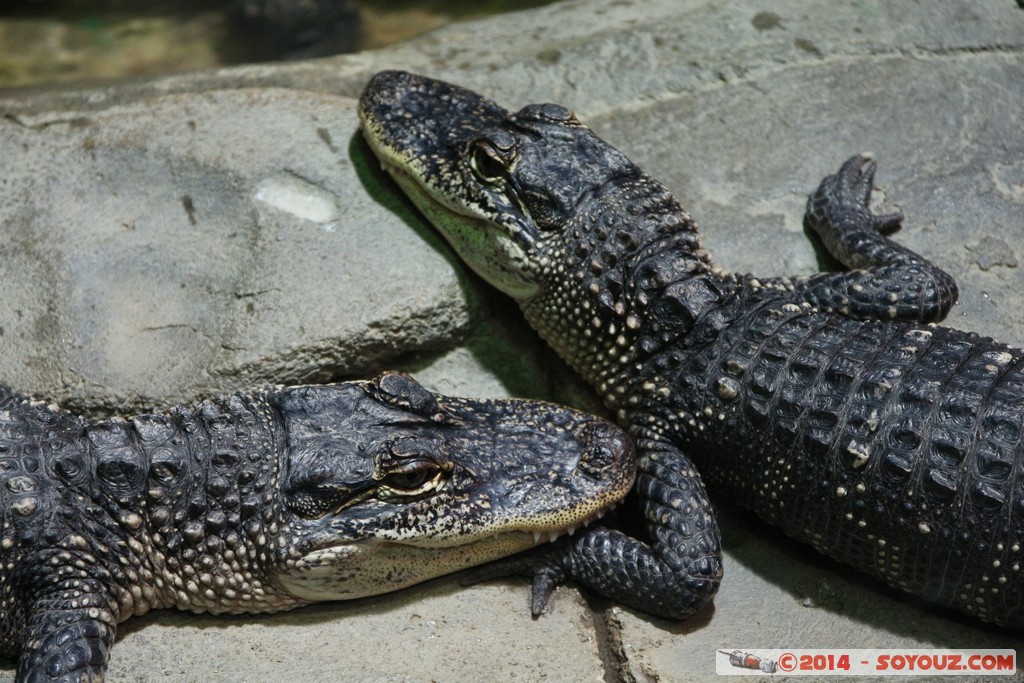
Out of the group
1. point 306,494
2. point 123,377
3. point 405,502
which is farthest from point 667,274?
point 123,377

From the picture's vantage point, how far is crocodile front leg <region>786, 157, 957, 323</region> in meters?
4.47

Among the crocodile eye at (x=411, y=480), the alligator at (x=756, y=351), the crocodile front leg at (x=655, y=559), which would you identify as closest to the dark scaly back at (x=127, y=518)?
the crocodile eye at (x=411, y=480)

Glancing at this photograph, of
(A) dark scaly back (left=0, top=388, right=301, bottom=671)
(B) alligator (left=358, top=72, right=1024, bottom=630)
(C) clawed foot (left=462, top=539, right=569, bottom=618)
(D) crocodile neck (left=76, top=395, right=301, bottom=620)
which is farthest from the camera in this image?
(C) clawed foot (left=462, top=539, right=569, bottom=618)

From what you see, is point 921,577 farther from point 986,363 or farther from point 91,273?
point 91,273

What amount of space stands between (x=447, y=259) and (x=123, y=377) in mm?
1484

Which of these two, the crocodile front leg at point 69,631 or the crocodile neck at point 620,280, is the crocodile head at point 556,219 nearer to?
the crocodile neck at point 620,280

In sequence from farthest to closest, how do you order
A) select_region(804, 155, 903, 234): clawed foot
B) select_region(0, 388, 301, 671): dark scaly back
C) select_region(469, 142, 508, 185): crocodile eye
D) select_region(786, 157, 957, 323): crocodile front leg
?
select_region(804, 155, 903, 234): clawed foot < select_region(469, 142, 508, 185): crocodile eye < select_region(786, 157, 957, 323): crocodile front leg < select_region(0, 388, 301, 671): dark scaly back

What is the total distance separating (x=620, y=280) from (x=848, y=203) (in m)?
1.32

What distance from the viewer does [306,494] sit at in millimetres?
3650

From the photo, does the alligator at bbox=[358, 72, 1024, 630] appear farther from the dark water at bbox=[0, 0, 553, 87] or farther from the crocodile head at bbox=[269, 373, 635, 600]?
the dark water at bbox=[0, 0, 553, 87]

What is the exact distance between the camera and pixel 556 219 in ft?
14.6

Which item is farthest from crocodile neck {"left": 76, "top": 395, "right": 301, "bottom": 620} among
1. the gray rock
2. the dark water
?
the dark water

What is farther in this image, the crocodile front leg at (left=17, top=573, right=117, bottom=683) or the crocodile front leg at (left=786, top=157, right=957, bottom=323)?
the crocodile front leg at (left=786, top=157, right=957, bottom=323)

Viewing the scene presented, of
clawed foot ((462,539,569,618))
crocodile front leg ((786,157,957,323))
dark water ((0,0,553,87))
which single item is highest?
crocodile front leg ((786,157,957,323))
